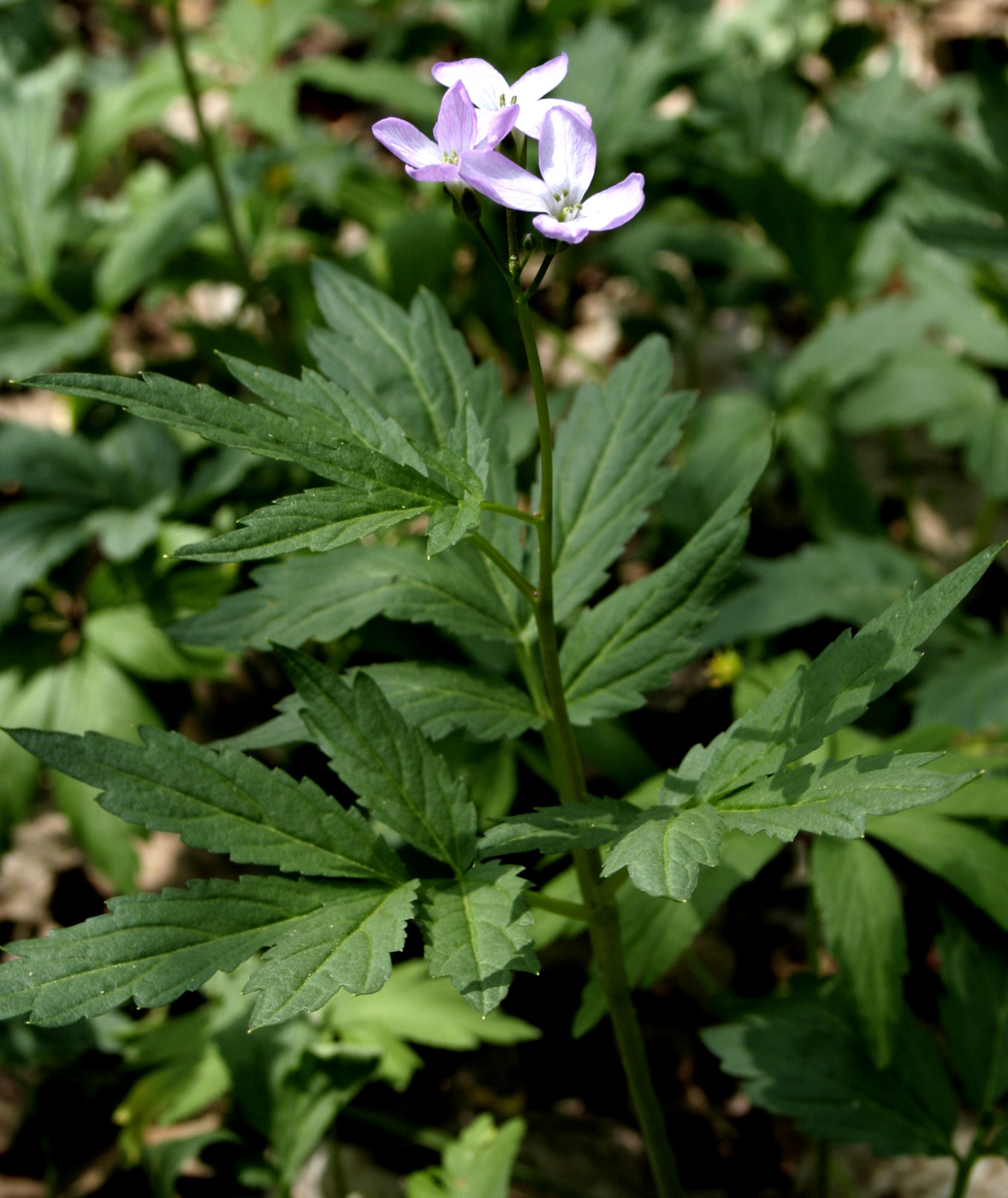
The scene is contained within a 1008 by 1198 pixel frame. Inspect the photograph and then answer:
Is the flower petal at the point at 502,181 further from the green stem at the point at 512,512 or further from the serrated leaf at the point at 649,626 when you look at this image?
the serrated leaf at the point at 649,626

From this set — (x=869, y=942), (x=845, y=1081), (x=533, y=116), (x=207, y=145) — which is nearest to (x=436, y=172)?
(x=533, y=116)

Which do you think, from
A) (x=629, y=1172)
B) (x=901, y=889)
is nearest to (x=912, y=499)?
(x=901, y=889)

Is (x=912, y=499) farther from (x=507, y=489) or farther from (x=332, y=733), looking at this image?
(x=332, y=733)

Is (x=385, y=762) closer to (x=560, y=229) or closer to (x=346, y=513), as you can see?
(x=346, y=513)

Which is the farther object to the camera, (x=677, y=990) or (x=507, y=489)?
(x=677, y=990)

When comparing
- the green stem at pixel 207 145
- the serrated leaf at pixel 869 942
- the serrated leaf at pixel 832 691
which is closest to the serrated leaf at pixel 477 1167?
the serrated leaf at pixel 869 942

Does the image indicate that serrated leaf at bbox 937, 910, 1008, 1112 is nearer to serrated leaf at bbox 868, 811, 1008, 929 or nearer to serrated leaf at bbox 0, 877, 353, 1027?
serrated leaf at bbox 868, 811, 1008, 929

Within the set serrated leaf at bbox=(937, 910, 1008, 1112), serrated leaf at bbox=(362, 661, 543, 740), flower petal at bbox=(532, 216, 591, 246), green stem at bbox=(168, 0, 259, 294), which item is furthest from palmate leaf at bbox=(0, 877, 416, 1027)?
green stem at bbox=(168, 0, 259, 294)
